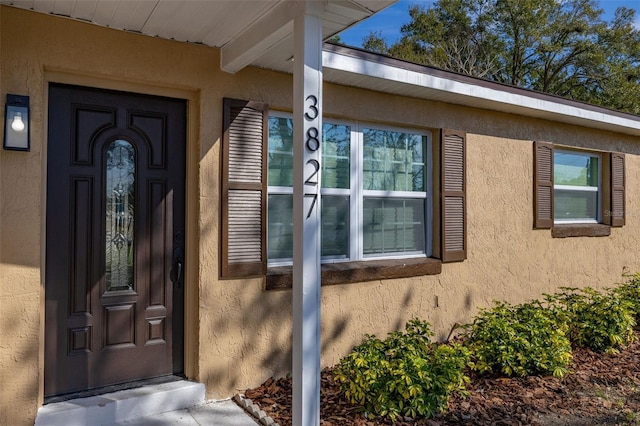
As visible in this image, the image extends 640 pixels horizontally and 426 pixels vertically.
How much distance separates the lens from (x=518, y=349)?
3914 mm

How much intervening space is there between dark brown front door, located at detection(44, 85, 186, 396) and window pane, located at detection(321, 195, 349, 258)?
1.32m

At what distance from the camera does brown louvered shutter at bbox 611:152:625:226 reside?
6.49m

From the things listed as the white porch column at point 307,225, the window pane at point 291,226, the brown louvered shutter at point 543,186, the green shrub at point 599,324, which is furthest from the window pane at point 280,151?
the brown louvered shutter at point 543,186

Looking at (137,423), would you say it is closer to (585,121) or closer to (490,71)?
(585,121)

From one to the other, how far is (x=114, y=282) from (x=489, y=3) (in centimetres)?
1872

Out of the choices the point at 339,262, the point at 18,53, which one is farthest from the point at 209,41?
the point at 339,262

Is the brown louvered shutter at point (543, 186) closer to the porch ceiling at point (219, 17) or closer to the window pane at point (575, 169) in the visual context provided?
the window pane at point (575, 169)

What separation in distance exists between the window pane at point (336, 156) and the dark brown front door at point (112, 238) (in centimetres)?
130

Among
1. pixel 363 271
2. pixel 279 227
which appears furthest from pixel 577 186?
pixel 279 227

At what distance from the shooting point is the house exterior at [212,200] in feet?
9.25

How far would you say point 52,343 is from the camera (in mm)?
2990

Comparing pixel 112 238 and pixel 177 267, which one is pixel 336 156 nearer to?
pixel 177 267

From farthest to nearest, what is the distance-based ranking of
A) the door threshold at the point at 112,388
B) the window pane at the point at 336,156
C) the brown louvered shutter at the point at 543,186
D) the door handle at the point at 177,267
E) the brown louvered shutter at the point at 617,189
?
the brown louvered shutter at the point at 617,189 < the brown louvered shutter at the point at 543,186 < the window pane at the point at 336,156 < the door handle at the point at 177,267 < the door threshold at the point at 112,388

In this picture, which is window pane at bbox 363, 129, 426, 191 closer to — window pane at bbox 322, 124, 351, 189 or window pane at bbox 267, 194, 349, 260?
window pane at bbox 322, 124, 351, 189
